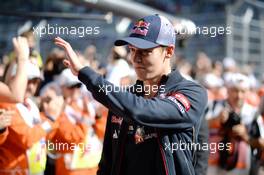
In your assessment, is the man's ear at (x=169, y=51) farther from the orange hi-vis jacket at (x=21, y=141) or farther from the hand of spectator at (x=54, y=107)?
the hand of spectator at (x=54, y=107)

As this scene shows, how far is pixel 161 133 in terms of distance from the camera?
3.27 metres

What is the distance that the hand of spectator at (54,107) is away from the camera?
6039mm

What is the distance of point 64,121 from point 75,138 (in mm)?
227

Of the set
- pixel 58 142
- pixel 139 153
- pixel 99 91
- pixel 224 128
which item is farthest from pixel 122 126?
pixel 224 128

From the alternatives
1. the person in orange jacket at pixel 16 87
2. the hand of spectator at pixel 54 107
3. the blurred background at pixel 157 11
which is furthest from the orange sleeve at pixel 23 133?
the blurred background at pixel 157 11

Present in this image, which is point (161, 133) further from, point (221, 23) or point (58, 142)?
point (221, 23)

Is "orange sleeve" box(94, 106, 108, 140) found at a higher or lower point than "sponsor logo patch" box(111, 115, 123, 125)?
lower

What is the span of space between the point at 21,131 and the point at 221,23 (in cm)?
797

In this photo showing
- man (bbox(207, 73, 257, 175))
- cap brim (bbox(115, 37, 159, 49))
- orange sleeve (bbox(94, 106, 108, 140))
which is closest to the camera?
cap brim (bbox(115, 37, 159, 49))

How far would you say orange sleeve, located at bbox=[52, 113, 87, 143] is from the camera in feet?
20.0

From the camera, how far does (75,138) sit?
20.1 feet

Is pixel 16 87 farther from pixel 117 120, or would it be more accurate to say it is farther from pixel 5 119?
pixel 117 120

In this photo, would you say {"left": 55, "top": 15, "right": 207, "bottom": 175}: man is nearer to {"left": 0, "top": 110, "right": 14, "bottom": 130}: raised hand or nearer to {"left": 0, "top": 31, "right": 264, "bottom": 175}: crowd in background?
{"left": 0, "top": 31, "right": 264, "bottom": 175}: crowd in background

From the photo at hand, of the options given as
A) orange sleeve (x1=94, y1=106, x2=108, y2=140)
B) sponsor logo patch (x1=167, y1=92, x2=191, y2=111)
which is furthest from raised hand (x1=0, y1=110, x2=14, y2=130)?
orange sleeve (x1=94, y1=106, x2=108, y2=140)
